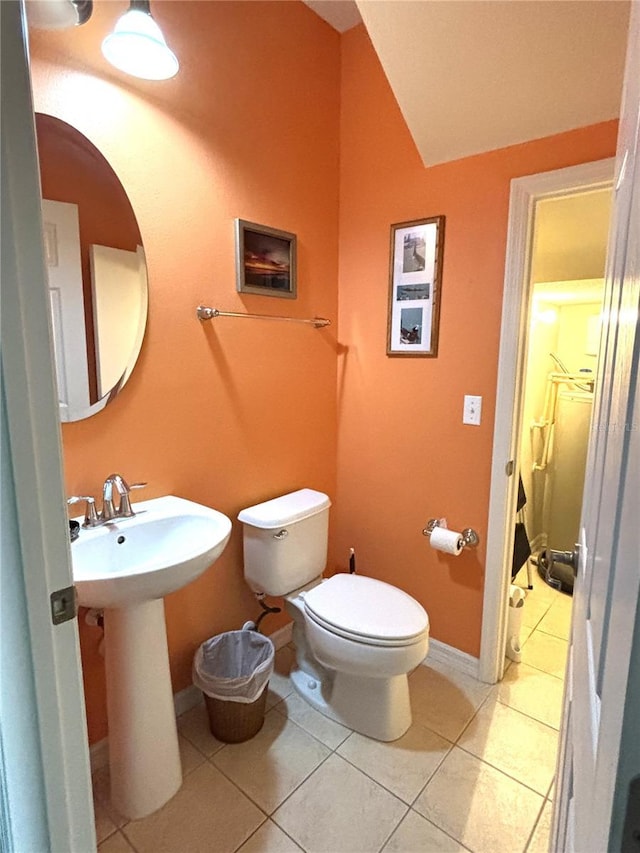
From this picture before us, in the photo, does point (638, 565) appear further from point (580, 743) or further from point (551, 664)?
point (551, 664)

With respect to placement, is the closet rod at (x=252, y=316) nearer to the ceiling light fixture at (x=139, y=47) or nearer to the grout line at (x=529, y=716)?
the ceiling light fixture at (x=139, y=47)

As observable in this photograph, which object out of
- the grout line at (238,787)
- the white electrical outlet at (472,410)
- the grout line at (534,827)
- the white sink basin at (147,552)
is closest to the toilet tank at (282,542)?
the white sink basin at (147,552)

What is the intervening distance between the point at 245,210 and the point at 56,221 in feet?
2.27

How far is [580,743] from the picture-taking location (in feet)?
1.94

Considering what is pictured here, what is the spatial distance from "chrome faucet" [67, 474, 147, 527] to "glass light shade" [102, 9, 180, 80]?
3.89ft

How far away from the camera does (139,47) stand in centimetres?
122

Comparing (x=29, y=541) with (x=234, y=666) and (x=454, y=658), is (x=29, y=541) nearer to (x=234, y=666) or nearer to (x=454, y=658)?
(x=234, y=666)

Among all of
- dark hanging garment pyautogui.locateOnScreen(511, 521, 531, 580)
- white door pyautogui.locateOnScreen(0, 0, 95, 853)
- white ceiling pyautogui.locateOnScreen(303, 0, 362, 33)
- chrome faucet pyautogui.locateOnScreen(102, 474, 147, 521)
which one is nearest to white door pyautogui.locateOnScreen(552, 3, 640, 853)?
white door pyautogui.locateOnScreen(0, 0, 95, 853)

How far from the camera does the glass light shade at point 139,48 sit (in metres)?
1.17

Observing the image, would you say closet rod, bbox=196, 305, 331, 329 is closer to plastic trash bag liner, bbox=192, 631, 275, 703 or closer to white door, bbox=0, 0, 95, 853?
white door, bbox=0, 0, 95, 853

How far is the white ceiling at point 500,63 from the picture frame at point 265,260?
0.65m

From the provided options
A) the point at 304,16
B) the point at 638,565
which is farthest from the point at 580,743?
the point at 304,16

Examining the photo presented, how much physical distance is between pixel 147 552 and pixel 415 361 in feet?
4.28

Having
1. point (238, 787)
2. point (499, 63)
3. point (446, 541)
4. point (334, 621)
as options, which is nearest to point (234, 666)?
point (238, 787)
